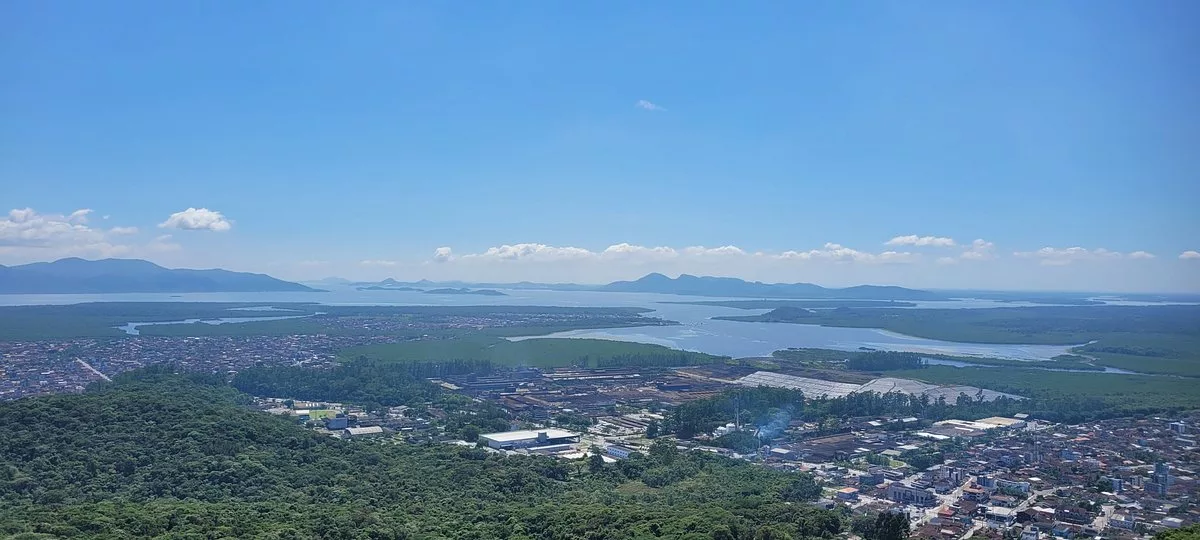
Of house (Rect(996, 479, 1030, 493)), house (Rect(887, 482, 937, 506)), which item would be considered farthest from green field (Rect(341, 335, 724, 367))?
house (Rect(887, 482, 937, 506))

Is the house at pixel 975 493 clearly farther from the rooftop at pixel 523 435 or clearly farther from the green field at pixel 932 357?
the green field at pixel 932 357

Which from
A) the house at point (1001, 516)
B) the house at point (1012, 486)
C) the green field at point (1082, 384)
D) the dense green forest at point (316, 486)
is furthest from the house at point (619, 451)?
the green field at point (1082, 384)

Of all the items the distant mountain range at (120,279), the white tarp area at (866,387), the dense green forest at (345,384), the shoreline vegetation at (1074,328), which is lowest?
the white tarp area at (866,387)

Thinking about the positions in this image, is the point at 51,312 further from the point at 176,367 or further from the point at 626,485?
the point at 626,485

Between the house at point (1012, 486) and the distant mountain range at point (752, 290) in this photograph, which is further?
the distant mountain range at point (752, 290)

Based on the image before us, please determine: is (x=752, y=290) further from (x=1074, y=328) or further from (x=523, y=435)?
(x=523, y=435)

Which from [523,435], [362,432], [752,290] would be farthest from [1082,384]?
[752,290]
